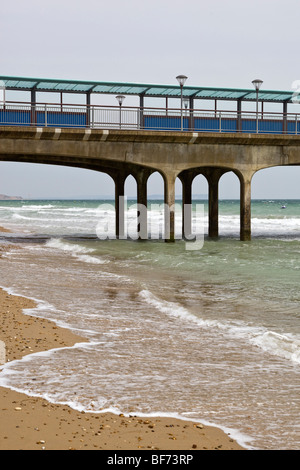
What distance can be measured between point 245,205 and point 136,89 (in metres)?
7.26

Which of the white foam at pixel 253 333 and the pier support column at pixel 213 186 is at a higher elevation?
the pier support column at pixel 213 186

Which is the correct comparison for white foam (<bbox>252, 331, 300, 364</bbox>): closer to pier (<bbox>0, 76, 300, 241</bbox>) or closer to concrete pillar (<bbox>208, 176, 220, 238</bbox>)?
pier (<bbox>0, 76, 300, 241</bbox>)

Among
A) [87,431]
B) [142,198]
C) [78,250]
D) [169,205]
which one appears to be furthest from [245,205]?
[87,431]

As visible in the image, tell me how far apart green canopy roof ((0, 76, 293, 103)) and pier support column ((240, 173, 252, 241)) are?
167 inches

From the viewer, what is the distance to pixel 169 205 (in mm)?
28797

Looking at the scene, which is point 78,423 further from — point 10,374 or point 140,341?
point 140,341

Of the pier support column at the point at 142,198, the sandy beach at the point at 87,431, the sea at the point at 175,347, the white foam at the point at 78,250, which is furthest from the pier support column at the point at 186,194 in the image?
the sandy beach at the point at 87,431

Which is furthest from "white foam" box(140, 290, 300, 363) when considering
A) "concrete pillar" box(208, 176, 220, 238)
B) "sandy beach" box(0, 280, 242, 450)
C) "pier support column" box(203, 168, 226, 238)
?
"concrete pillar" box(208, 176, 220, 238)

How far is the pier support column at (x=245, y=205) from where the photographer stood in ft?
95.8

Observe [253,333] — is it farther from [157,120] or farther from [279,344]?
[157,120]

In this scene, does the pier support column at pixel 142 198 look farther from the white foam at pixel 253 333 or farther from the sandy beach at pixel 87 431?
the sandy beach at pixel 87 431

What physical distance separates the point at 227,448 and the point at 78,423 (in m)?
1.35

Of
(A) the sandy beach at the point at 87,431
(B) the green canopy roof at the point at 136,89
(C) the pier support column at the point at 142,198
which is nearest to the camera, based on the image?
(A) the sandy beach at the point at 87,431

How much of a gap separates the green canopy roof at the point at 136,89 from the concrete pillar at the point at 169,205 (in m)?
4.08
